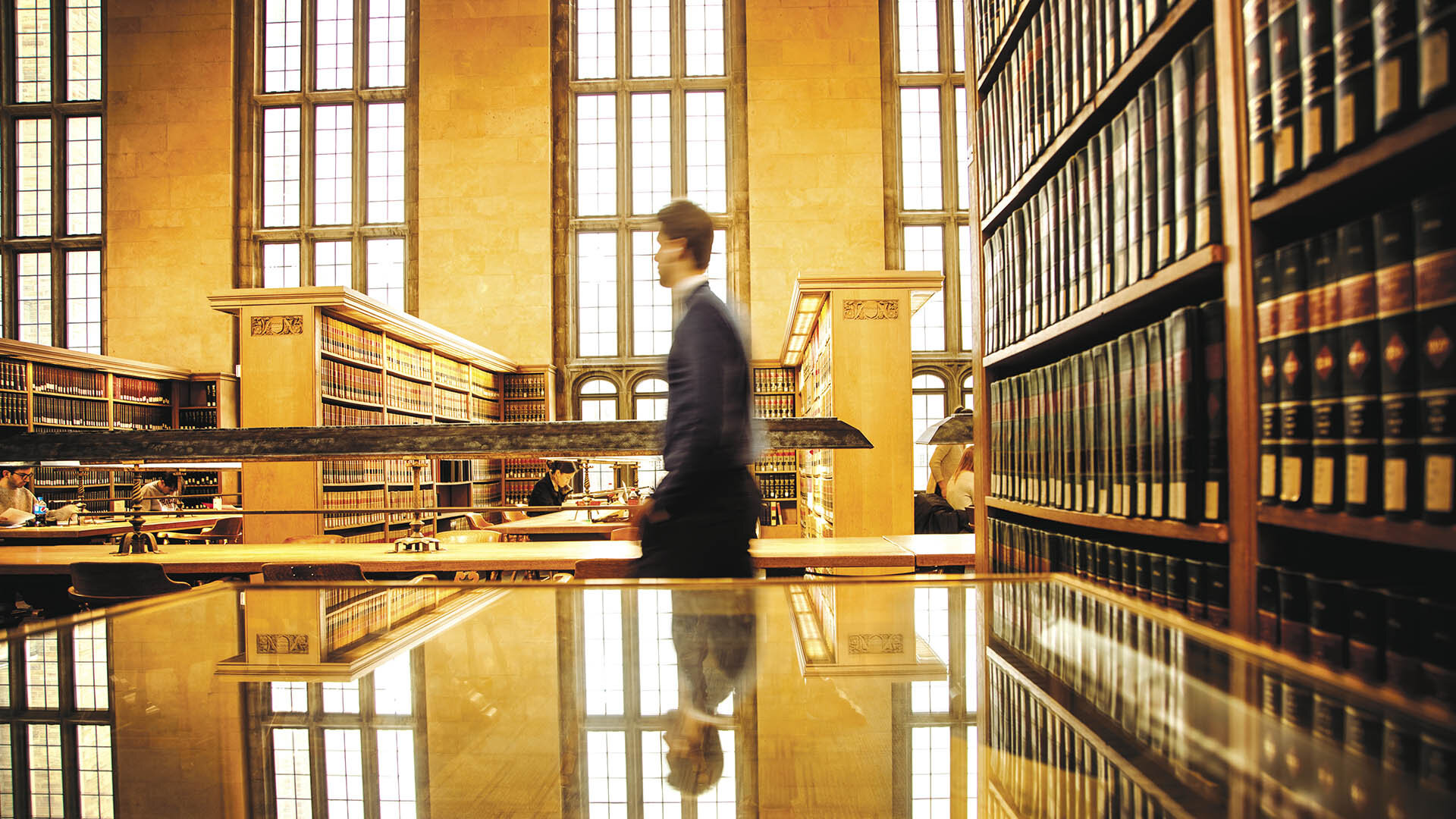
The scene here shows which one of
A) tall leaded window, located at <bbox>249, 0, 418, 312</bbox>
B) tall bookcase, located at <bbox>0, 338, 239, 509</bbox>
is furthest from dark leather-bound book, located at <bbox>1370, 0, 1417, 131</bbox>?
tall leaded window, located at <bbox>249, 0, 418, 312</bbox>

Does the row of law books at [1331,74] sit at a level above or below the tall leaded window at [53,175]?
below

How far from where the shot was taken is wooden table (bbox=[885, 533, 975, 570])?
9.86 ft

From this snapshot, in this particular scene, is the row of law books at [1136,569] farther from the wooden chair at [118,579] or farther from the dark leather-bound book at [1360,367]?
the wooden chair at [118,579]

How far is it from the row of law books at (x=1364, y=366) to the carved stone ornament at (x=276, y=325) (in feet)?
23.0

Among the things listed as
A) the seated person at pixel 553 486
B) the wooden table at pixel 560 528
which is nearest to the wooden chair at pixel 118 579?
the wooden table at pixel 560 528

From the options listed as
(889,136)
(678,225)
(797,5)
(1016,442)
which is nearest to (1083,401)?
(1016,442)

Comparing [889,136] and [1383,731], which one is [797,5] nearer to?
[889,136]

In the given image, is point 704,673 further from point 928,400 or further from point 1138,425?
point 928,400

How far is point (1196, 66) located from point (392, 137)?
1260 centimetres

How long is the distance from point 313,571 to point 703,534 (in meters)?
2.11

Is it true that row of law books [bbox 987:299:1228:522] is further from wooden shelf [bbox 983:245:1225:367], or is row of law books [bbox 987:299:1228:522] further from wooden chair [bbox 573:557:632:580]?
wooden chair [bbox 573:557:632:580]

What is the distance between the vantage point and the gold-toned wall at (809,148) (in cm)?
1099

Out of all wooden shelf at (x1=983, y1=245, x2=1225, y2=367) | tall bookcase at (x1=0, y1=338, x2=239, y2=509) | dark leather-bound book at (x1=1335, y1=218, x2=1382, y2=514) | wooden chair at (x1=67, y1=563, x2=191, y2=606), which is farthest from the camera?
tall bookcase at (x1=0, y1=338, x2=239, y2=509)

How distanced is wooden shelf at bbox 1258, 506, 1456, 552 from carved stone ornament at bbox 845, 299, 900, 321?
4406 mm
